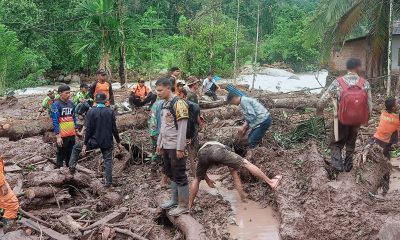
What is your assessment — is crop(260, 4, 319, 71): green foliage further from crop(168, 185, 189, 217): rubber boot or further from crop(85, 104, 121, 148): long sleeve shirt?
crop(168, 185, 189, 217): rubber boot

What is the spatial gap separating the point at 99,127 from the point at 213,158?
2311mm

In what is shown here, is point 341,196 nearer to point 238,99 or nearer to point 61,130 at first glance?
point 238,99

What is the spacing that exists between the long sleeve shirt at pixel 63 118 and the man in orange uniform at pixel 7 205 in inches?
91.4

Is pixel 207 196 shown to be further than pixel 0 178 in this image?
Yes

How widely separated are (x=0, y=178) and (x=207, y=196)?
292cm

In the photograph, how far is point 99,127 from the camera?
24.3 feet

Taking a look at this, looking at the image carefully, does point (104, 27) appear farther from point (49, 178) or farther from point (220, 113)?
point (49, 178)

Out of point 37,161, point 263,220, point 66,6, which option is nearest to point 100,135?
point 37,161

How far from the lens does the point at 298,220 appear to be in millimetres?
5129

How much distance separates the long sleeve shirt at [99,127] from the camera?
7.39 m

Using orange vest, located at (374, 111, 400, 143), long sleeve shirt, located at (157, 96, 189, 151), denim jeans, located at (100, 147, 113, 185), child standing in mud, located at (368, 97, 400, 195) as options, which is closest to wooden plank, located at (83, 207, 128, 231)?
long sleeve shirt, located at (157, 96, 189, 151)

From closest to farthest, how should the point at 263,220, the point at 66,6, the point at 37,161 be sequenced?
the point at 263,220
the point at 37,161
the point at 66,6

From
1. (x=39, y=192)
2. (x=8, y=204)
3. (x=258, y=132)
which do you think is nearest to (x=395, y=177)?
(x=258, y=132)

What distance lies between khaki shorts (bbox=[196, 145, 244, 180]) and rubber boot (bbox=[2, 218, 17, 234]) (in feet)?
8.03
